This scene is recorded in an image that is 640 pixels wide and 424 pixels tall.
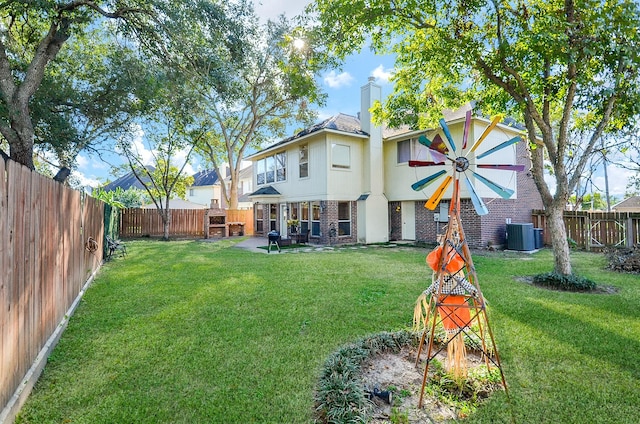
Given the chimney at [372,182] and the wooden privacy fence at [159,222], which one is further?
the wooden privacy fence at [159,222]

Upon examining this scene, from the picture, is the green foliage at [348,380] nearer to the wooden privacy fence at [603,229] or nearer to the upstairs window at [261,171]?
the wooden privacy fence at [603,229]

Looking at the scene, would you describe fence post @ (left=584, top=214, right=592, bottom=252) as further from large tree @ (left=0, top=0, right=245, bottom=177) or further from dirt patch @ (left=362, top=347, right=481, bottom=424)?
large tree @ (left=0, top=0, right=245, bottom=177)

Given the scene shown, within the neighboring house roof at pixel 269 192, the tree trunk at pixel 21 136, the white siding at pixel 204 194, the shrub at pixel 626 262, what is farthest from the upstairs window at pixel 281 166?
the white siding at pixel 204 194

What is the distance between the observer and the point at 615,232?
40.1 ft

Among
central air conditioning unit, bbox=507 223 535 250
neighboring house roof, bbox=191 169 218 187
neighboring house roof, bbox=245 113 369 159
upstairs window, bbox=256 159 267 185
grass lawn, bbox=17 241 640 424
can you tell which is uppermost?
neighboring house roof, bbox=191 169 218 187

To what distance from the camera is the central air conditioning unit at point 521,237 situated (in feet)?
41.8

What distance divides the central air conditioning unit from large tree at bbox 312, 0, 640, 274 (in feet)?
16.7

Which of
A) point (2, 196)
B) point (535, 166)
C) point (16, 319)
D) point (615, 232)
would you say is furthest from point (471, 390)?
point (615, 232)

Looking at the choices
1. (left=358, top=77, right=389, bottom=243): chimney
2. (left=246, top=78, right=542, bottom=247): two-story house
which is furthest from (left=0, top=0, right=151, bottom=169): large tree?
(left=358, top=77, right=389, bottom=243): chimney

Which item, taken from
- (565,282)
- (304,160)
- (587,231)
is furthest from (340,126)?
(565,282)

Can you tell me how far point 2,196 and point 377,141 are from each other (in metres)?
14.6

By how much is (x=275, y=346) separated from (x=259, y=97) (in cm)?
2098

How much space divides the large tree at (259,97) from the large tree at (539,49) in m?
1.24

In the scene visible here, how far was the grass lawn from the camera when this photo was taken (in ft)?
9.07
